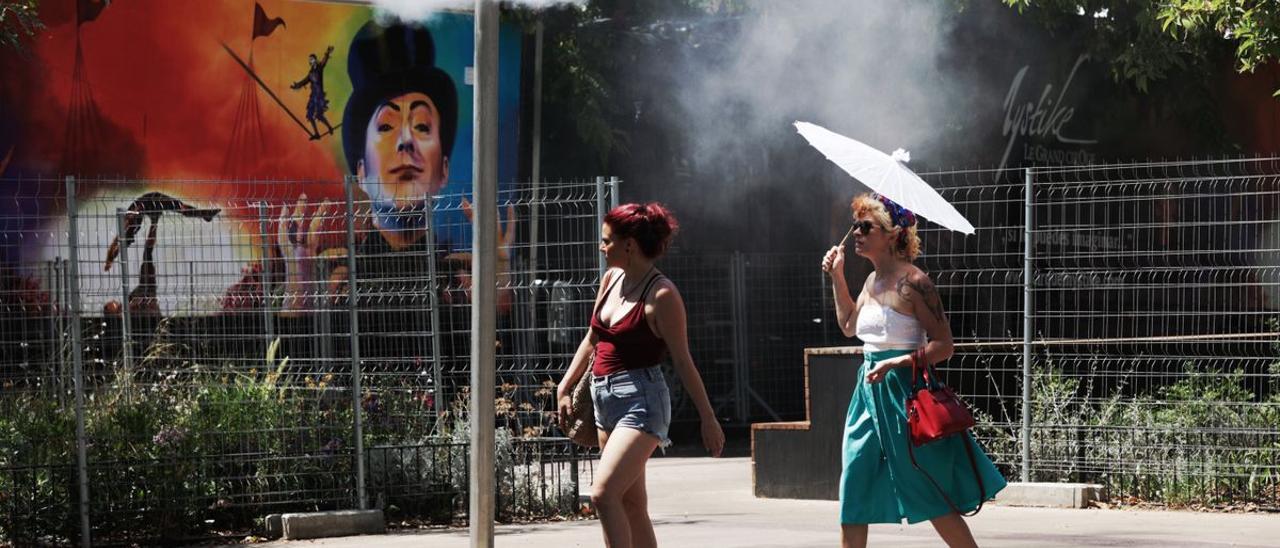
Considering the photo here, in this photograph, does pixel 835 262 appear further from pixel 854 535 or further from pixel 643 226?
pixel 854 535

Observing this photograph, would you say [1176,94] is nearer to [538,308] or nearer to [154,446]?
[538,308]

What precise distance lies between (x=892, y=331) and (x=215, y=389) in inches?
191

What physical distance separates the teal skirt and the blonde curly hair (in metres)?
0.43

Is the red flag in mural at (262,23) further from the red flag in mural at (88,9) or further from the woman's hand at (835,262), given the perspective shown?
the woman's hand at (835,262)

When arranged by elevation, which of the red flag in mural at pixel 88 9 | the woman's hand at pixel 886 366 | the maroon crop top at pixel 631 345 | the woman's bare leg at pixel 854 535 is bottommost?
the woman's bare leg at pixel 854 535

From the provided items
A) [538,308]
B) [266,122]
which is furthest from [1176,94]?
[266,122]

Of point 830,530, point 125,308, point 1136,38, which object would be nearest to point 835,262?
point 830,530

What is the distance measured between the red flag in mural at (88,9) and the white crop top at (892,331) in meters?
8.42

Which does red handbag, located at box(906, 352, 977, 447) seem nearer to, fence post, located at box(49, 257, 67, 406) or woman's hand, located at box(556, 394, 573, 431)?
woman's hand, located at box(556, 394, 573, 431)

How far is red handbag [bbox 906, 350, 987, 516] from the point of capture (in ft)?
22.1

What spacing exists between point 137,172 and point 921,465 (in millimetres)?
8669

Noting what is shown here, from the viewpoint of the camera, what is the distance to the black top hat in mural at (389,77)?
15.0 metres

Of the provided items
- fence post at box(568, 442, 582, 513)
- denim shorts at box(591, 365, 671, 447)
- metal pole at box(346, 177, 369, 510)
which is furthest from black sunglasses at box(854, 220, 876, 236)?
fence post at box(568, 442, 582, 513)

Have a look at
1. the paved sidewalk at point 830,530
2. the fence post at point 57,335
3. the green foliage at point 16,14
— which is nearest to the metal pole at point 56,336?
the fence post at point 57,335
